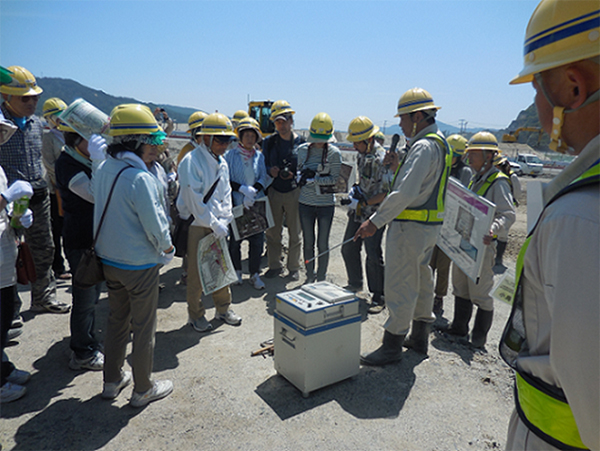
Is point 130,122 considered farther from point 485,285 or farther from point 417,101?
point 485,285

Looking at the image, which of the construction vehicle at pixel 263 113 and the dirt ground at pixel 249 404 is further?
the construction vehicle at pixel 263 113

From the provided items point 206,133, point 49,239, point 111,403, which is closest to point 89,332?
point 111,403

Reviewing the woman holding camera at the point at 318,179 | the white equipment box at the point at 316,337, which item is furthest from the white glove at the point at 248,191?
the white equipment box at the point at 316,337

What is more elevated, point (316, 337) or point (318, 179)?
point (318, 179)

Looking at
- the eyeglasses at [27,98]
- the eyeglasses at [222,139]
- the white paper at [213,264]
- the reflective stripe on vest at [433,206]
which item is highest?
the eyeglasses at [27,98]

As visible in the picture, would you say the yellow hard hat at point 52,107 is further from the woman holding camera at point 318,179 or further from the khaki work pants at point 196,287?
the woman holding camera at point 318,179

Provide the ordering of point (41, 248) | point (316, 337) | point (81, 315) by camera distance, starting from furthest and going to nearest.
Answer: point (41, 248)
point (81, 315)
point (316, 337)

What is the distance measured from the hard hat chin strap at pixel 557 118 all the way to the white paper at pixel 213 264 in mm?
3583

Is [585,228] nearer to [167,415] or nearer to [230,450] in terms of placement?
[230,450]

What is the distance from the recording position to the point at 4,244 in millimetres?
3039

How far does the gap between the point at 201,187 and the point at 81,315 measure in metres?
1.68

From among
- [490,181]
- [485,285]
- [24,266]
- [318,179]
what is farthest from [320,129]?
[24,266]

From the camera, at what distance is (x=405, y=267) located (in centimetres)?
366

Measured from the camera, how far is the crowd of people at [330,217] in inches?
38.0
